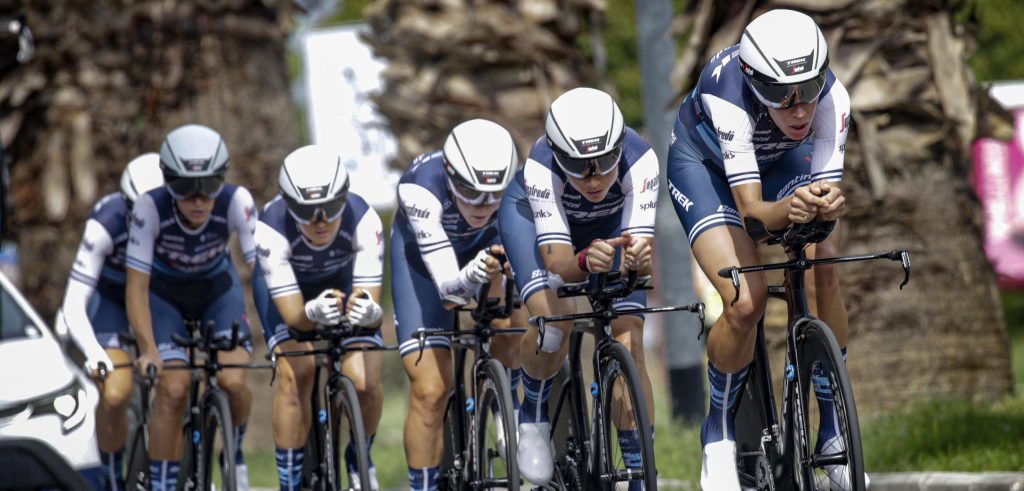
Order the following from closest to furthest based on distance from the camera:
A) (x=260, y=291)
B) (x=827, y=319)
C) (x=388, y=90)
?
(x=827, y=319), (x=260, y=291), (x=388, y=90)

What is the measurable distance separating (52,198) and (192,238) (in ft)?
15.7

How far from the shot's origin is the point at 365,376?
27.4 feet

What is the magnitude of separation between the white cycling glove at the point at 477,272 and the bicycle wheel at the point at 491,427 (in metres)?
0.43

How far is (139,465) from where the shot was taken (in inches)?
376

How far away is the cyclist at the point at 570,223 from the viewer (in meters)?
6.57

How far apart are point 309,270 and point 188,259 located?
1147 mm

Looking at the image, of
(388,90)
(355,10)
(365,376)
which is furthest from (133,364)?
(355,10)

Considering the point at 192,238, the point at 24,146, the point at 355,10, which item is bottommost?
the point at 192,238

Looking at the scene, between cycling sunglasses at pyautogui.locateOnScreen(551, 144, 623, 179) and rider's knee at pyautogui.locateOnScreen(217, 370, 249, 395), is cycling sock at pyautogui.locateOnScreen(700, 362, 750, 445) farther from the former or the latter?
rider's knee at pyautogui.locateOnScreen(217, 370, 249, 395)

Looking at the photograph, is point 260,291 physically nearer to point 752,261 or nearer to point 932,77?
point 752,261

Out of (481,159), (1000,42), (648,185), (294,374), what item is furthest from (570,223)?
(1000,42)

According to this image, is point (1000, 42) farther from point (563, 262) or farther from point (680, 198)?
point (563, 262)

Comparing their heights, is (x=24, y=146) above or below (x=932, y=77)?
above

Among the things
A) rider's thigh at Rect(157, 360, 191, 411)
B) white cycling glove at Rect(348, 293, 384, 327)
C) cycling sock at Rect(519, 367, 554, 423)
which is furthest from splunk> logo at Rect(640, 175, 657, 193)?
rider's thigh at Rect(157, 360, 191, 411)
